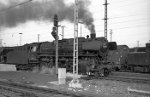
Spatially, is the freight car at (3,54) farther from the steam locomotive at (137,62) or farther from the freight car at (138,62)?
the freight car at (138,62)

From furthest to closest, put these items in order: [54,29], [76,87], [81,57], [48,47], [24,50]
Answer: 1. [24,50]
2. [48,47]
3. [81,57]
4. [54,29]
5. [76,87]

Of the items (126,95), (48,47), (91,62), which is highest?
(48,47)

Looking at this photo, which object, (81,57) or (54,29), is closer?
(54,29)

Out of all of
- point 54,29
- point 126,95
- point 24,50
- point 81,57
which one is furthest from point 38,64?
point 126,95

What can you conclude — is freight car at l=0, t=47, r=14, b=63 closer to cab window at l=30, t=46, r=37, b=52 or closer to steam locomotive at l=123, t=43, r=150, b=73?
cab window at l=30, t=46, r=37, b=52

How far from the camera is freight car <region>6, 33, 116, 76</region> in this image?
1966cm

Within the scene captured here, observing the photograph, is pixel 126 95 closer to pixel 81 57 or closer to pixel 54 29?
pixel 54 29

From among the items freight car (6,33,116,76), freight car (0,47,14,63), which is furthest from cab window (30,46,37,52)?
freight car (0,47,14,63)

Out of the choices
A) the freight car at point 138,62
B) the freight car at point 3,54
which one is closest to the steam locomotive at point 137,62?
the freight car at point 138,62

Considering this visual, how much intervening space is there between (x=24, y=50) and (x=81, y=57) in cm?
1100

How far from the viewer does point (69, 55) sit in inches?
856

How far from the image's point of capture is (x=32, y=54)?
26.8 metres

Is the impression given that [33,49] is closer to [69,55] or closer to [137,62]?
[69,55]

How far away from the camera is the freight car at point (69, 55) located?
19.7m
